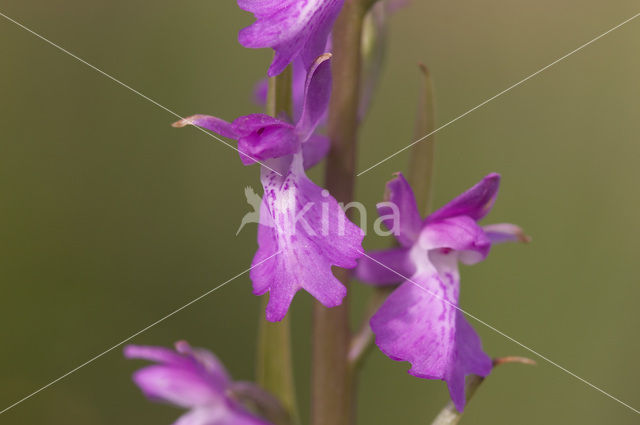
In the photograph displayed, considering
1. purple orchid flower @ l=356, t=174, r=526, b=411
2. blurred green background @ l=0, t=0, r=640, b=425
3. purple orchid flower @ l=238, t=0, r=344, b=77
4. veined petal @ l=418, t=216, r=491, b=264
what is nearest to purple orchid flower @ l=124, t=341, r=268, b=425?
purple orchid flower @ l=356, t=174, r=526, b=411

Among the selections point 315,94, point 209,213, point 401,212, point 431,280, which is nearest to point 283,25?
point 315,94

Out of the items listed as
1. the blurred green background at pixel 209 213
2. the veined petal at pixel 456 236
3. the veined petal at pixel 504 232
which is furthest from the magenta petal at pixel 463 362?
the blurred green background at pixel 209 213

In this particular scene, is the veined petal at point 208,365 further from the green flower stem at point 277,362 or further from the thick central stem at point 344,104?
the thick central stem at point 344,104

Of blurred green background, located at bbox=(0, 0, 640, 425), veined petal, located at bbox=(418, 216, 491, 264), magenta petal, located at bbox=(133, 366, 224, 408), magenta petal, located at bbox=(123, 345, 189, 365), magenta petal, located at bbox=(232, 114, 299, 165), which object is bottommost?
blurred green background, located at bbox=(0, 0, 640, 425)

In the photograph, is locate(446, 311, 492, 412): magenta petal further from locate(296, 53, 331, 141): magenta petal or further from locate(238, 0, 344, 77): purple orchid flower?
locate(238, 0, 344, 77): purple orchid flower

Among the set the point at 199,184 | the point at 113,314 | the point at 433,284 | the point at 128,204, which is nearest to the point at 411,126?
the point at 199,184

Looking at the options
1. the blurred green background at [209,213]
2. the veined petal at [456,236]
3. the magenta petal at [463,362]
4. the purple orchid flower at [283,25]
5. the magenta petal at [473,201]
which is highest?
the purple orchid flower at [283,25]
